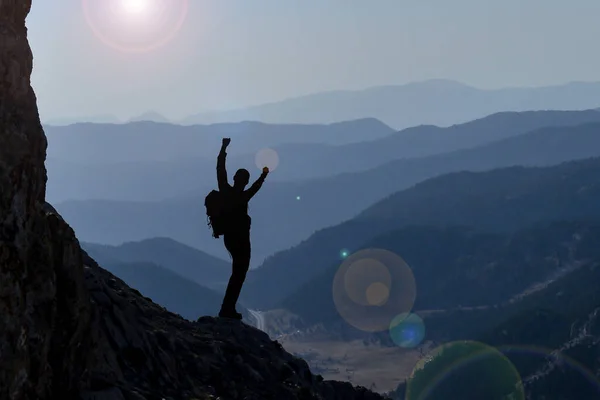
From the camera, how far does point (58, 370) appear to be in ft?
41.0

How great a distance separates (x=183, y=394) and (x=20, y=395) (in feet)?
22.9

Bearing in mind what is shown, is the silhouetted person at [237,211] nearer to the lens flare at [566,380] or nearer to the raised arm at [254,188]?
the raised arm at [254,188]

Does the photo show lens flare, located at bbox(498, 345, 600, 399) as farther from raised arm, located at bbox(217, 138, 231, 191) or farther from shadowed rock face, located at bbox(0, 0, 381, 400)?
shadowed rock face, located at bbox(0, 0, 381, 400)

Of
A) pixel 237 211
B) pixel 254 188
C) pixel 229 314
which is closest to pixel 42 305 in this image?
pixel 237 211

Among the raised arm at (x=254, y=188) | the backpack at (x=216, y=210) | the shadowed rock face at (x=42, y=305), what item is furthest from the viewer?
the backpack at (x=216, y=210)

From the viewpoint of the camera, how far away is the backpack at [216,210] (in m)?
22.7

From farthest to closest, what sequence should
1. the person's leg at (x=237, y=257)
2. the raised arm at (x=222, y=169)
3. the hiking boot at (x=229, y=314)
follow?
the hiking boot at (x=229, y=314), the person's leg at (x=237, y=257), the raised arm at (x=222, y=169)

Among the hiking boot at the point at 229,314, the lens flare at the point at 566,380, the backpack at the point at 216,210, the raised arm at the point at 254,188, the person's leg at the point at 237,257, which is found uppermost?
the raised arm at the point at 254,188

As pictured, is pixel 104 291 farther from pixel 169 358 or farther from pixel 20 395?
pixel 20 395

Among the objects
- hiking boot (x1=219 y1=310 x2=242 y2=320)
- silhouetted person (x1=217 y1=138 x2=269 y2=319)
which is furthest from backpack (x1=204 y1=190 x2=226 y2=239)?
hiking boot (x1=219 y1=310 x2=242 y2=320)

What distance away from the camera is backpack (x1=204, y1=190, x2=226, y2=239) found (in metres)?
22.7

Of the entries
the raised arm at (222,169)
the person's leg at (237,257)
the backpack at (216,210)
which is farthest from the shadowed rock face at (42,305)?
the raised arm at (222,169)

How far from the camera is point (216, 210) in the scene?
74.6 ft

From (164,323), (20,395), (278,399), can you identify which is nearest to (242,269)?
(164,323)
